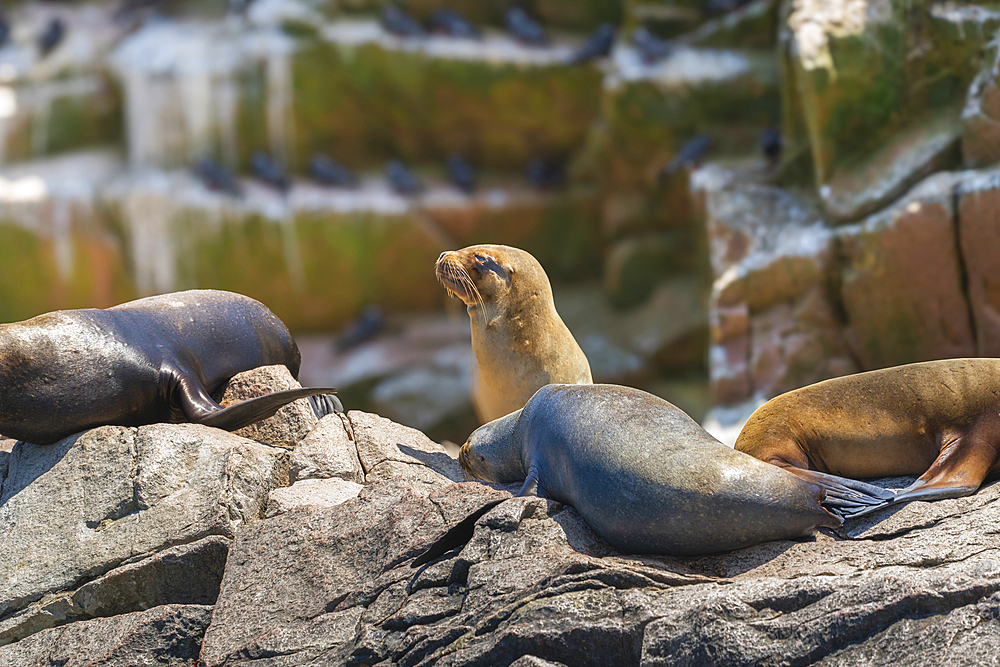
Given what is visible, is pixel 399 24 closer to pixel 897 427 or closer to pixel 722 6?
pixel 722 6

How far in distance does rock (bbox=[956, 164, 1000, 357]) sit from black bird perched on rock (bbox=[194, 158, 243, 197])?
936 centimetres

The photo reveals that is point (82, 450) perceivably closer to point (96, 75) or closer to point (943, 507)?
point (943, 507)

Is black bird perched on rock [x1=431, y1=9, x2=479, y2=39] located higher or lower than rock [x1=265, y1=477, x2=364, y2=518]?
higher

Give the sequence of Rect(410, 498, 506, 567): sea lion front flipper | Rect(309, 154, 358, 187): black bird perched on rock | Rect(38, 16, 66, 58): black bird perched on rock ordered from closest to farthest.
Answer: Rect(410, 498, 506, 567): sea lion front flipper → Rect(309, 154, 358, 187): black bird perched on rock → Rect(38, 16, 66, 58): black bird perched on rock

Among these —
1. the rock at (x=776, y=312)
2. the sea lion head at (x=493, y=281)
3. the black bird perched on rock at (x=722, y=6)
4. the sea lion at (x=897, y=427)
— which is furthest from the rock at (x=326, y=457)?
the black bird perched on rock at (x=722, y=6)

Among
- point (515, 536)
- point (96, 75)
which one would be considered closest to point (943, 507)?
point (515, 536)

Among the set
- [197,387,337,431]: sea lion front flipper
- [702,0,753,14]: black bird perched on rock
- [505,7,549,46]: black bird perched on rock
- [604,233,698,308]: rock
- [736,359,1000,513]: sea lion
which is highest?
[702,0,753,14]: black bird perched on rock

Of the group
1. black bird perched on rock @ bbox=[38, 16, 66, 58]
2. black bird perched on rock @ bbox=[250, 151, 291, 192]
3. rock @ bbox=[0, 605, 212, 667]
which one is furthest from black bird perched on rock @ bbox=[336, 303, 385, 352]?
rock @ bbox=[0, 605, 212, 667]

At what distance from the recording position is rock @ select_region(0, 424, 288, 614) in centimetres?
328

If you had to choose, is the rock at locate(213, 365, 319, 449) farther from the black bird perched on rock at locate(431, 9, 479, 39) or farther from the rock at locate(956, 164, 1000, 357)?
the black bird perched on rock at locate(431, 9, 479, 39)

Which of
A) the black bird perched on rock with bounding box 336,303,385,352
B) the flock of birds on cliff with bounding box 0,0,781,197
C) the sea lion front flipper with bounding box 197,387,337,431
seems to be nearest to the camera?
the sea lion front flipper with bounding box 197,387,337,431

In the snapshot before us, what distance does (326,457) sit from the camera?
3.87 m

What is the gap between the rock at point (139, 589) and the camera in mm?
3207

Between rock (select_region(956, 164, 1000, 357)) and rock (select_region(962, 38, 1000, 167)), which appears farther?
rock (select_region(962, 38, 1000, 167))
